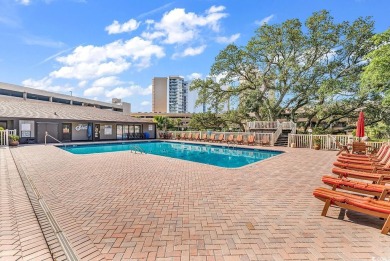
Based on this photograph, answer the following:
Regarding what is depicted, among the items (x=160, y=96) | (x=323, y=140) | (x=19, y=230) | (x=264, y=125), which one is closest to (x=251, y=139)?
(x=264, y=125)

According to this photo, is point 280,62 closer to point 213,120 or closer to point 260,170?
point 213,120

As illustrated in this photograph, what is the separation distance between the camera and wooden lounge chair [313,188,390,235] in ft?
10.2

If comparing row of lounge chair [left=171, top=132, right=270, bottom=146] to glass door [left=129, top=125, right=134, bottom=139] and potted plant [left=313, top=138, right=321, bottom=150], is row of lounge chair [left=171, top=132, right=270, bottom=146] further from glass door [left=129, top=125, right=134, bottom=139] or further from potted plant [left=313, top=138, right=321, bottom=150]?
glass door [left=129, top=125, right=134, bottom=139]

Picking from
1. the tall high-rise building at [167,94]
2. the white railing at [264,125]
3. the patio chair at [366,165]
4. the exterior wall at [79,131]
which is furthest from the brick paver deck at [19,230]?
the tall high-rise building at [167,94]

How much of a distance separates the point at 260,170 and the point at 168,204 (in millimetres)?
4522

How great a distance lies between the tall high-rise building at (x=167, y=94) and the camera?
11381cm

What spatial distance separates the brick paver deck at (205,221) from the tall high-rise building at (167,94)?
4302 inches

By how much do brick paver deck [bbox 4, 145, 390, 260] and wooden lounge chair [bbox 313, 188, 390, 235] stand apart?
0.29m

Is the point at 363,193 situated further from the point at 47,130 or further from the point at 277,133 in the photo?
the point at 47,130

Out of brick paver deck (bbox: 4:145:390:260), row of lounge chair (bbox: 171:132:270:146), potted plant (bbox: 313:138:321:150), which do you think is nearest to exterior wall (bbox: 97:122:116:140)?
row of lounge chair (bbox: 171:132:270:146)

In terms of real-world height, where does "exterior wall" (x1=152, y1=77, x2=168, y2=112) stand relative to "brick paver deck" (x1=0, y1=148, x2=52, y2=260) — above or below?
above

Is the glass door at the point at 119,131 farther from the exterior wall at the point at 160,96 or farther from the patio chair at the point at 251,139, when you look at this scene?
the exterior wall at the point at 160,96

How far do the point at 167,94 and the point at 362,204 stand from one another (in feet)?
373

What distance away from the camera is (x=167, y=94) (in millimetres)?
113812
